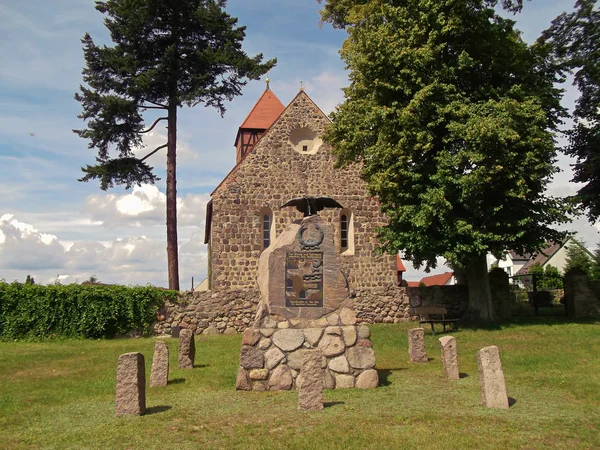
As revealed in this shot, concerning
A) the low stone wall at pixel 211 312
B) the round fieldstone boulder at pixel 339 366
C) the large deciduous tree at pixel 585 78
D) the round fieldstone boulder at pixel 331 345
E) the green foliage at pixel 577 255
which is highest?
the large deciduous tree at pixel 585 78

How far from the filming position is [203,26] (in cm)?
2555

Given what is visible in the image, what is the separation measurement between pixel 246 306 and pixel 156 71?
450 inches

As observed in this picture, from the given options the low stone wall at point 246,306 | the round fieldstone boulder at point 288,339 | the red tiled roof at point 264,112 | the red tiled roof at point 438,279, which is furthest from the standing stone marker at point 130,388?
the red tiled roof at point 438,279

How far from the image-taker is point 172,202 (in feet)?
82.2

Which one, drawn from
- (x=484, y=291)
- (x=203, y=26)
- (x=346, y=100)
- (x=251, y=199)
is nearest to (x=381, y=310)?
(x=484, y=291)

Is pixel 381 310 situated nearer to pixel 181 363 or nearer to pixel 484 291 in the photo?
pixel 484 291

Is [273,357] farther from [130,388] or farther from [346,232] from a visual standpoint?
[346,232]

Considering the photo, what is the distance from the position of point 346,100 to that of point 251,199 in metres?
6.13

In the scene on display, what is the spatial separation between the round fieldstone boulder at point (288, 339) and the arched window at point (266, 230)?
13.7m

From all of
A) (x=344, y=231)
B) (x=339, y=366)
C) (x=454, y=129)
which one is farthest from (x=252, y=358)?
(x=344, y=231)

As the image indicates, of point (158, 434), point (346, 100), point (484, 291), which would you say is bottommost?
point (158, 434)

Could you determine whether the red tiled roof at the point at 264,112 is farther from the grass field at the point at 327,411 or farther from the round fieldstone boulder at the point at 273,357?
the round fieldstone boulder at the point at 273,357

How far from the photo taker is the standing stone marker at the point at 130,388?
788cm

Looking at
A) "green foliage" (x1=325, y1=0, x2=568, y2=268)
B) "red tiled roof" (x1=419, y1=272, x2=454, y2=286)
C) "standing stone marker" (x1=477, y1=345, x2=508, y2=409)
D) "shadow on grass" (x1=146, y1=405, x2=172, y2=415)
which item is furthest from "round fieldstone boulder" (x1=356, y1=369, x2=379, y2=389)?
"red tiled roof" (x1=419, y1=272, x2=454, y2=286)
